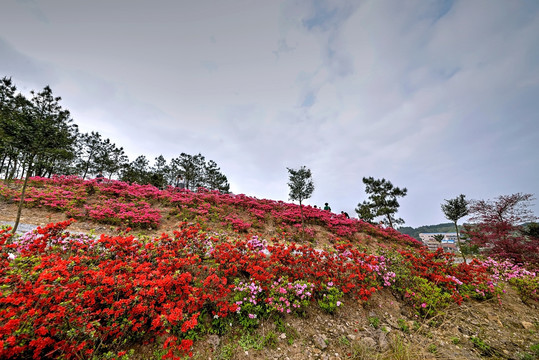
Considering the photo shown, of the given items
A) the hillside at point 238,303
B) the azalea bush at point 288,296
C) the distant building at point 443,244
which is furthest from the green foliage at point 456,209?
the azalea bush at point 288,296

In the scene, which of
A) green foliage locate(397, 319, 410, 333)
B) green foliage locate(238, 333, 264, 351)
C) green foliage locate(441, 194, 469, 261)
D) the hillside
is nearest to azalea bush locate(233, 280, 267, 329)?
the hillside

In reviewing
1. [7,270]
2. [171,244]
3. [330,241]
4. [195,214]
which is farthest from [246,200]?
[7,270]

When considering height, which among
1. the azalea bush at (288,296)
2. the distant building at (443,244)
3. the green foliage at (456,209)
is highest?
the green foliage at (456,209)

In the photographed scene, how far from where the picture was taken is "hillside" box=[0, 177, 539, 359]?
2391 millimetres

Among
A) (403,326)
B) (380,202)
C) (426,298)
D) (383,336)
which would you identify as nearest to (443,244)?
(380,202)

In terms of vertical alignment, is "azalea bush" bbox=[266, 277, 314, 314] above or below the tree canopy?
below

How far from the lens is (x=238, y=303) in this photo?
346 cm

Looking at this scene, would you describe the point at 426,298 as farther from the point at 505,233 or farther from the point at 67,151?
the point at 67,151

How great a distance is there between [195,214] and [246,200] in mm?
3904

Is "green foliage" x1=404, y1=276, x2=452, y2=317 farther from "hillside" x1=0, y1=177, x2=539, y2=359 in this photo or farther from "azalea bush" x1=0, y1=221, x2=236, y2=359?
"azalea bush" x1=0, y1=221, x2=236, y2=359

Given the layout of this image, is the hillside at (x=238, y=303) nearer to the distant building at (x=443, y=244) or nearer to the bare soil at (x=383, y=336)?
the bare soil at (x=383, y=336)

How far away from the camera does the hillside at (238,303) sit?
239cm

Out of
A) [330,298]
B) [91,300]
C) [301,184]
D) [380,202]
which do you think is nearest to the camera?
[91,300]

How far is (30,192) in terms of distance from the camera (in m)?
8.84
